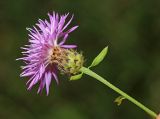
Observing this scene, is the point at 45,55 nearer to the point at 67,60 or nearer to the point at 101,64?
the point at 67,60

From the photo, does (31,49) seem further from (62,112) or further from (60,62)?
(62,112)

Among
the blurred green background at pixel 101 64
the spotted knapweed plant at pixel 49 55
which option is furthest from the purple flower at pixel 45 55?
the blurred green background at pixel 101 64

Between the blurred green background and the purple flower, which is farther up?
the purple flower

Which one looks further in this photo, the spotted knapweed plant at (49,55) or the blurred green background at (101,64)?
the blurred green background at (101,64)

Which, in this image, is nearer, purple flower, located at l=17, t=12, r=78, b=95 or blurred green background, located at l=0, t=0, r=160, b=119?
purple flower, located at l=17, t=12, r=78, b=95

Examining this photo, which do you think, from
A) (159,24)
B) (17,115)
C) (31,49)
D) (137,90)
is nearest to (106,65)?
(137,90)

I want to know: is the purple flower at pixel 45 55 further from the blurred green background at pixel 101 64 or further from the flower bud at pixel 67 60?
the blurred green background at pixel 101 64

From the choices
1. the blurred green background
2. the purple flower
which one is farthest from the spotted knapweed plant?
the blurred green background

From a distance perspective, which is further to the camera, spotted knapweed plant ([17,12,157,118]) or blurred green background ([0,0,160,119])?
blurred green background ([0,0,160,119])

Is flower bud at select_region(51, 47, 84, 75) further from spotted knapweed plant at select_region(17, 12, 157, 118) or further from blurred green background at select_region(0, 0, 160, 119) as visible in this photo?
blurred green background at select_region(0, 0, 160, 119)
